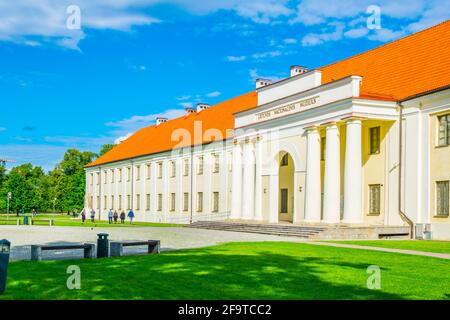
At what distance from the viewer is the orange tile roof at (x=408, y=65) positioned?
29.6 metres

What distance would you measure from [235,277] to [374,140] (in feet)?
71.2

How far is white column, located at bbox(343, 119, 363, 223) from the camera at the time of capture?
30.1 metres

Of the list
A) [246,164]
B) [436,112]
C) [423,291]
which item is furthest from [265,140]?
[423,291]

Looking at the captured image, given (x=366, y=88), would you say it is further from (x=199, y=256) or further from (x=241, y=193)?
(x=199, y=256)

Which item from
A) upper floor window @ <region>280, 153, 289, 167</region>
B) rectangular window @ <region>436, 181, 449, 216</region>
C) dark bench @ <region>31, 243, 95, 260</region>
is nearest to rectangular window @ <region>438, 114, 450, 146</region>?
rectangular window @ <region>436, 181, 449, 216</region>

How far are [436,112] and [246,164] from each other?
48.1 ft

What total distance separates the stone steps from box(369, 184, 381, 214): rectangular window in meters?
4.31

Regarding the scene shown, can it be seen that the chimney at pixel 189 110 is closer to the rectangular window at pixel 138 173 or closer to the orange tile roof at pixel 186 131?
the orange tile roof at pixel 186 131

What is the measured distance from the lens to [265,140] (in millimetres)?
38438

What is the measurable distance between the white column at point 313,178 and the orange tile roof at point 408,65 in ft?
12.4

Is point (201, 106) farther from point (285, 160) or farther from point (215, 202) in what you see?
point (285, 160)

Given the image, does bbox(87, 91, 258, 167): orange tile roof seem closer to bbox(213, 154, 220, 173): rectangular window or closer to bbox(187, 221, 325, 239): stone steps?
bbox(213, 154, 220, 173): rectangular window

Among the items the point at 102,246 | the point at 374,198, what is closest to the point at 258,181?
the point at 374,198

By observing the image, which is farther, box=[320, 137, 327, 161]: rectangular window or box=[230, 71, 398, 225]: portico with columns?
box=[320, 137, 327, 161]: rectangular window
